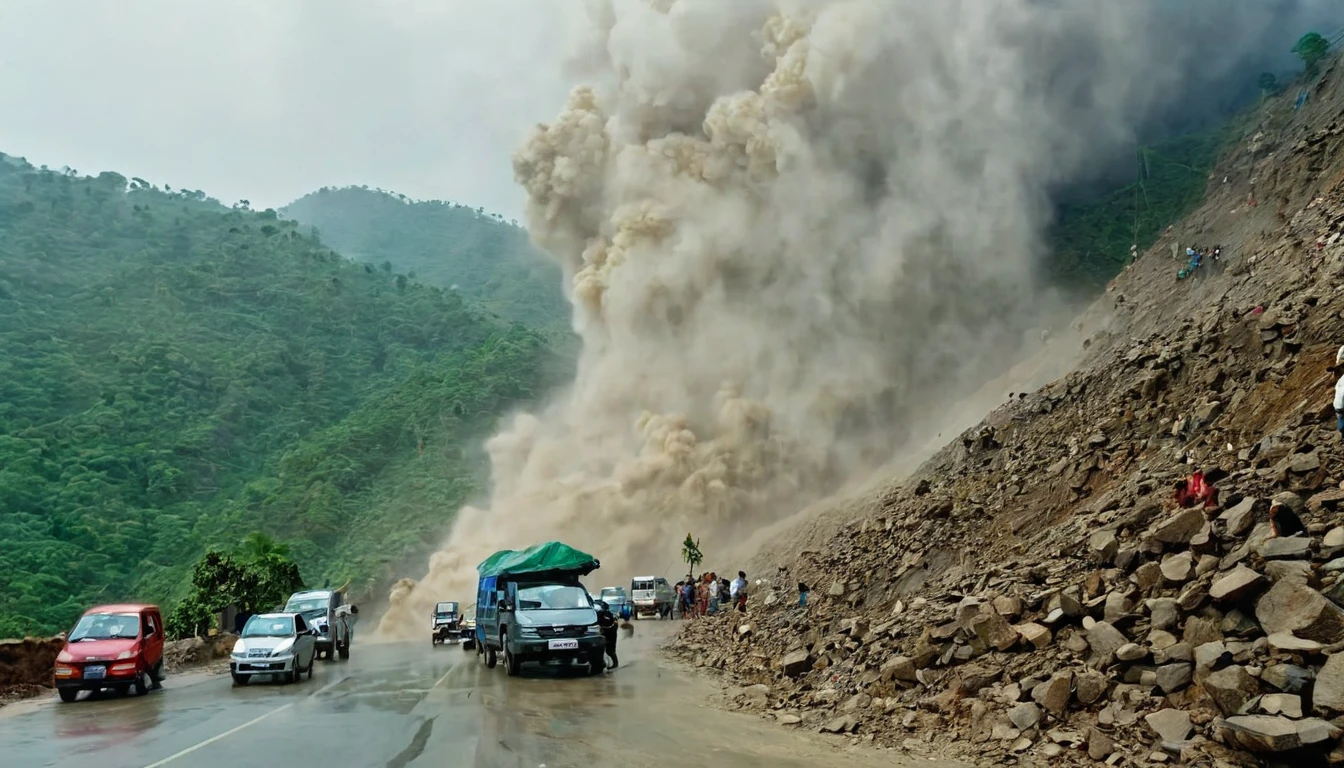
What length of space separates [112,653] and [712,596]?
1558 centimetres

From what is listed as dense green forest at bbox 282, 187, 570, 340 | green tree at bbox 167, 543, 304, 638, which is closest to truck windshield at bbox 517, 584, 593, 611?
green tree at bbox 167, 543, 304, 638

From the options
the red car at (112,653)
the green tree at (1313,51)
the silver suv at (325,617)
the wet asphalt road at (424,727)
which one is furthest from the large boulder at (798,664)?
the green tree at (1313,51)

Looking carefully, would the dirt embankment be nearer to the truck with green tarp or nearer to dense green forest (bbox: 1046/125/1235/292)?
the truck with green tarp

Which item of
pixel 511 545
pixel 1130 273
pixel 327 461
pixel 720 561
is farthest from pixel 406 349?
pixel 1130 273

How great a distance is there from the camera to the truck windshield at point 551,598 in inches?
664

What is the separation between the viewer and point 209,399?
72438 mm

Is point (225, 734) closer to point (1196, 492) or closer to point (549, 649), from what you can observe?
point (549, 649)

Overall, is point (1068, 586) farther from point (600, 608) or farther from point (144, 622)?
point (144, 622)

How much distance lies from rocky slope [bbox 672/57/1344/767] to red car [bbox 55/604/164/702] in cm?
1021

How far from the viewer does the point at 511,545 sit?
4197cm

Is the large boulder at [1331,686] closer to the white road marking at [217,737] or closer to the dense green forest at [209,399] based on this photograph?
the white road marking at [217,737]

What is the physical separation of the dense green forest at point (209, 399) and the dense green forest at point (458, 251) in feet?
61.4

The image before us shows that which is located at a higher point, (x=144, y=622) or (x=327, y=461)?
(x=327, y=461)

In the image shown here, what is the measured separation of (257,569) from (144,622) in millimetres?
21799
